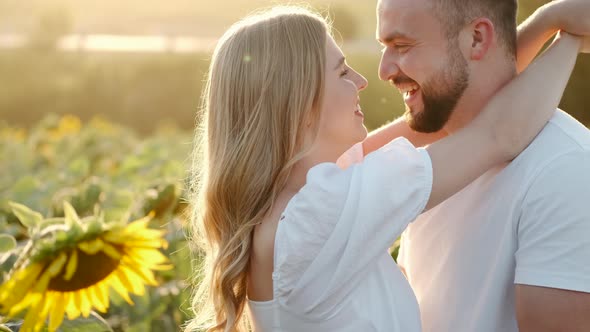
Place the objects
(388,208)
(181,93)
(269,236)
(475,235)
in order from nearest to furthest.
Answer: (388,208) < (269,236) < (475,235) < (181,93)

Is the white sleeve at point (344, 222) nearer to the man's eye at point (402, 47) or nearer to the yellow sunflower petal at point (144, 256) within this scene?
the yellow sunflower petal at point (144, 256)

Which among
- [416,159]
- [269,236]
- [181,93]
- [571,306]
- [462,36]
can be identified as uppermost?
[462,36]

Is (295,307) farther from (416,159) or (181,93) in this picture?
(181,93)

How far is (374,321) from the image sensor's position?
2.34 metres

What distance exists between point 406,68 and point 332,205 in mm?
695

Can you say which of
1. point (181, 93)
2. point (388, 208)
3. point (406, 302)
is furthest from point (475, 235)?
point (181, 93)

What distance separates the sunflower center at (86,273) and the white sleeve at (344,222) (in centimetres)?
45

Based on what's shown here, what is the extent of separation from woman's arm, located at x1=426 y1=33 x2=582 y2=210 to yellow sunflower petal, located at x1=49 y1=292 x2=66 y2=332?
94 centimetres

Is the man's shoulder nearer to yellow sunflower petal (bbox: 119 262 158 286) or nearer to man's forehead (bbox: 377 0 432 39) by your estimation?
man's forehead (bbox: 377 0 432 39)

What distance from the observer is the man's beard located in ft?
8.82

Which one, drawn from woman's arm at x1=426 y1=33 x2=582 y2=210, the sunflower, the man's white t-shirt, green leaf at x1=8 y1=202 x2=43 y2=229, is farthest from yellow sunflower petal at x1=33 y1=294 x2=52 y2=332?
the man's white t-shirt

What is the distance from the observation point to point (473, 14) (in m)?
2.68

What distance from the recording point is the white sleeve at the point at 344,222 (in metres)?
2.21

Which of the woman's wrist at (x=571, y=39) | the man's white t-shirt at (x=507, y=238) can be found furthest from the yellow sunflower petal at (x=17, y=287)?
the woman's wrist at (x=571, y=39)
